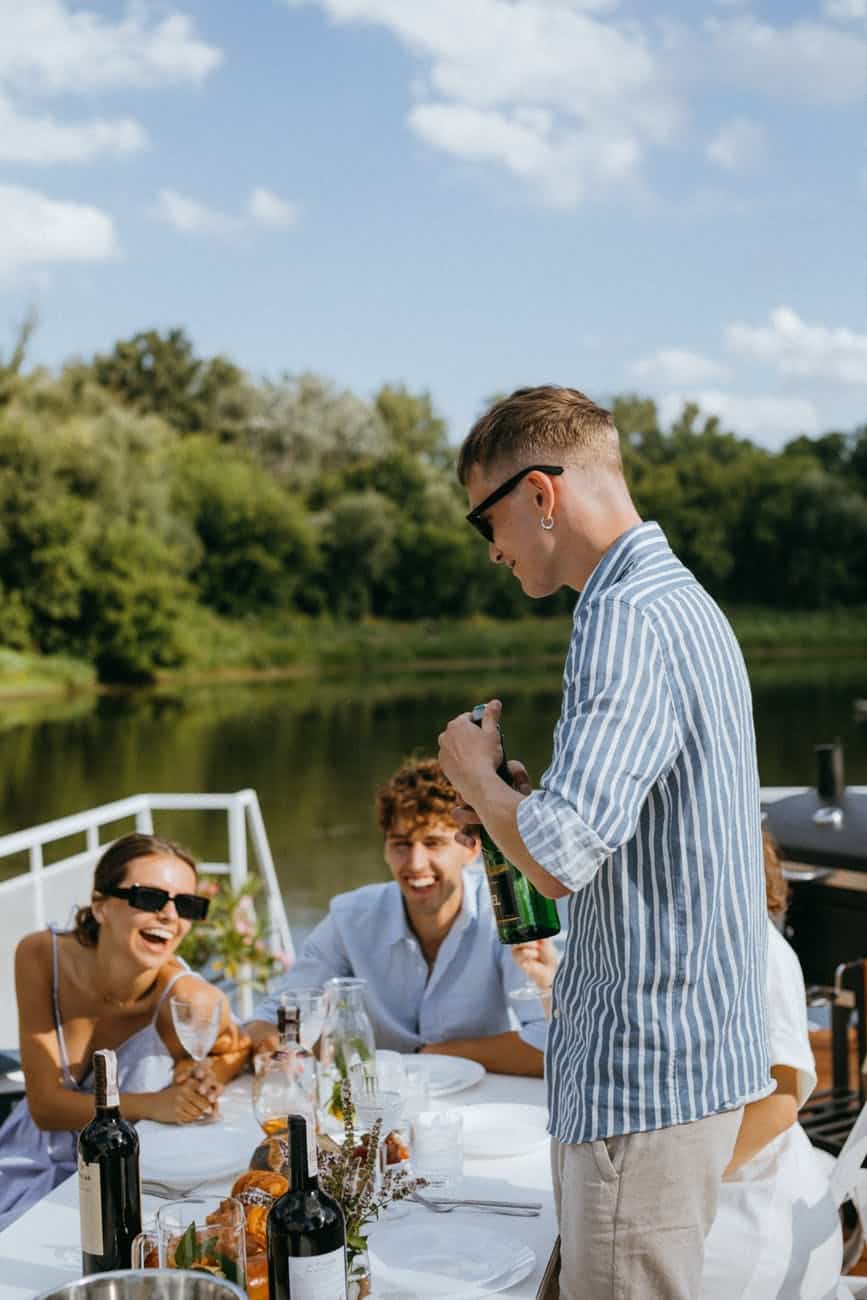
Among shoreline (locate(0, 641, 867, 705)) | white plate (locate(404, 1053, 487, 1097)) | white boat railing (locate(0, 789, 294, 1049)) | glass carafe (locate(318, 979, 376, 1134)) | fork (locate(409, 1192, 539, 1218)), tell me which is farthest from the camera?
shoreline (locate(0, 641, 867, 705))

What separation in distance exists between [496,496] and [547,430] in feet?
0.28

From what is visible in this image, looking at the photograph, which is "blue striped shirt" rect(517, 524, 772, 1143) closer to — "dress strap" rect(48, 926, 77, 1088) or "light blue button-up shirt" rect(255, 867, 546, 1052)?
"light blue button-up shirt" rect(255, 867, 546, 1052)

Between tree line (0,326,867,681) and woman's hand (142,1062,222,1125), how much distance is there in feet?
108

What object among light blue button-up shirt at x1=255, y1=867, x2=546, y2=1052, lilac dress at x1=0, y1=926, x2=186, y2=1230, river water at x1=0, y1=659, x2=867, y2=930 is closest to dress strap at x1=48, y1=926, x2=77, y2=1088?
lilac dress at x1=0, y1=926, x2=186, y2=1230

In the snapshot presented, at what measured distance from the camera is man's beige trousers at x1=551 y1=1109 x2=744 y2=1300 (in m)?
1.29

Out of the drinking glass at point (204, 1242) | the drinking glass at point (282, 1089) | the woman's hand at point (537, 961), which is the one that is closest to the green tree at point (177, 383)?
the woman's hand at point (537, 961)

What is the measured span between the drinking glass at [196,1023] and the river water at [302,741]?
20.0m

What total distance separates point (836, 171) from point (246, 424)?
1145 inches

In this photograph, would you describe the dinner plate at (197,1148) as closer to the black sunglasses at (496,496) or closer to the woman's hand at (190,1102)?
the woman's hand at (190,1102)

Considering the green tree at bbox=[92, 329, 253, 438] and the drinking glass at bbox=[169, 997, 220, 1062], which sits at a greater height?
the green tree at bbox=[92, 329, 253, 438]

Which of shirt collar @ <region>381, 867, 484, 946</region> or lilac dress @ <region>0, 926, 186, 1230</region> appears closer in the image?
lilac dress @ <region>0, 926, 186, 1230</region>

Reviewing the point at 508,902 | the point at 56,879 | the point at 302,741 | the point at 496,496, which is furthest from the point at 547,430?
the point at 302,741

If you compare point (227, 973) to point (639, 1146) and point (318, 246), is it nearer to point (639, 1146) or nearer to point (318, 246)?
point (639, 1146)

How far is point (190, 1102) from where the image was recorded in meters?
1.93
